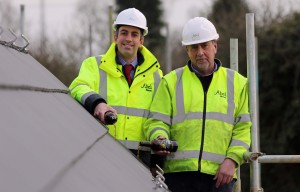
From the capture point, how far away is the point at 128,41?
21.2 feet

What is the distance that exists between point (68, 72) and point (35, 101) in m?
29.2

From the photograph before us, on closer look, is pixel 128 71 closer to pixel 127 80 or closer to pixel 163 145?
pixel 127 80

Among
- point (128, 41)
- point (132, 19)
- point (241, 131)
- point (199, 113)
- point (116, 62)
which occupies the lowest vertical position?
point (241, 131)

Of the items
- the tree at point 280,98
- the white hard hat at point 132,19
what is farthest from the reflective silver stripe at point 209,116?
the tree at point 280,98

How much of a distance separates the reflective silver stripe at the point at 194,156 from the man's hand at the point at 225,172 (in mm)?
54

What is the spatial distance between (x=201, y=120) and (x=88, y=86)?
81 cm

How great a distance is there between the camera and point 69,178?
246cm

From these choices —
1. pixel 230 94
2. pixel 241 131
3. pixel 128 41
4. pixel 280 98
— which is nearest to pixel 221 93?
pixel 230 94

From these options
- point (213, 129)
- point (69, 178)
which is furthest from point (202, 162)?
point (69, 178)

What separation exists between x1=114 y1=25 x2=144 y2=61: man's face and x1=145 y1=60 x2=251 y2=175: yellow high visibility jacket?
14.8 inches

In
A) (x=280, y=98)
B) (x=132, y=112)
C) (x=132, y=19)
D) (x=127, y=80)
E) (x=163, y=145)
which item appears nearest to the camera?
(x=163, y=145)

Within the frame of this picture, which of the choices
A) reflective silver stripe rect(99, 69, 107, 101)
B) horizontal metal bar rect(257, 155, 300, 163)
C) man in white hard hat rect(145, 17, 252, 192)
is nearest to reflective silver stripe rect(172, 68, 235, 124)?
man in white hard hat rect(145, 17, 252, 192)

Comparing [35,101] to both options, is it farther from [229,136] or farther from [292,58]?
[292,58]

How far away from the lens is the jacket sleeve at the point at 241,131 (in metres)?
6.07
